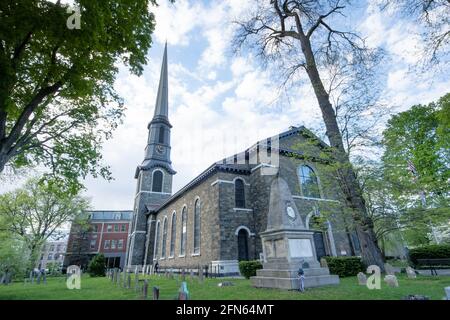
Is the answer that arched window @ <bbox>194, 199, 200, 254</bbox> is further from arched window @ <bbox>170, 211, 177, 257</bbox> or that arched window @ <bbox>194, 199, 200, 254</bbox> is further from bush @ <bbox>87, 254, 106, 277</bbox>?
bush @ <bbox>87, 254, 106, 277</bbox>

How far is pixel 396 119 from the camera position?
2003 centimetres

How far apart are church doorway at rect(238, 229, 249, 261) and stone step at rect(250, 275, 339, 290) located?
831cm

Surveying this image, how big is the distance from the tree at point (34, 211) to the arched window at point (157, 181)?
10402mm

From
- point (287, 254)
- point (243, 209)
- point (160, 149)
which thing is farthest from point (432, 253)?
point (160, 149)

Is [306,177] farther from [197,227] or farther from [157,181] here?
[157,181]

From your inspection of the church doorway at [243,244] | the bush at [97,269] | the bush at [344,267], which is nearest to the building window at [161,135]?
the bush at [97,269]

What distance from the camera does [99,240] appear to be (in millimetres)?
49281

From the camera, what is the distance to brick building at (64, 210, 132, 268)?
153 feet

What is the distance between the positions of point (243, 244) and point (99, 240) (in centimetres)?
4307

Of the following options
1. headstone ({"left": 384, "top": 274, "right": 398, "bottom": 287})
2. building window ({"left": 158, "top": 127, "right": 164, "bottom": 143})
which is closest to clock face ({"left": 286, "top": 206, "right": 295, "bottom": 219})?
headstone ({"left": 384, "top": 274, "right": 398, "bottom": 287})

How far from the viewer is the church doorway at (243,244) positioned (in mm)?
17750
